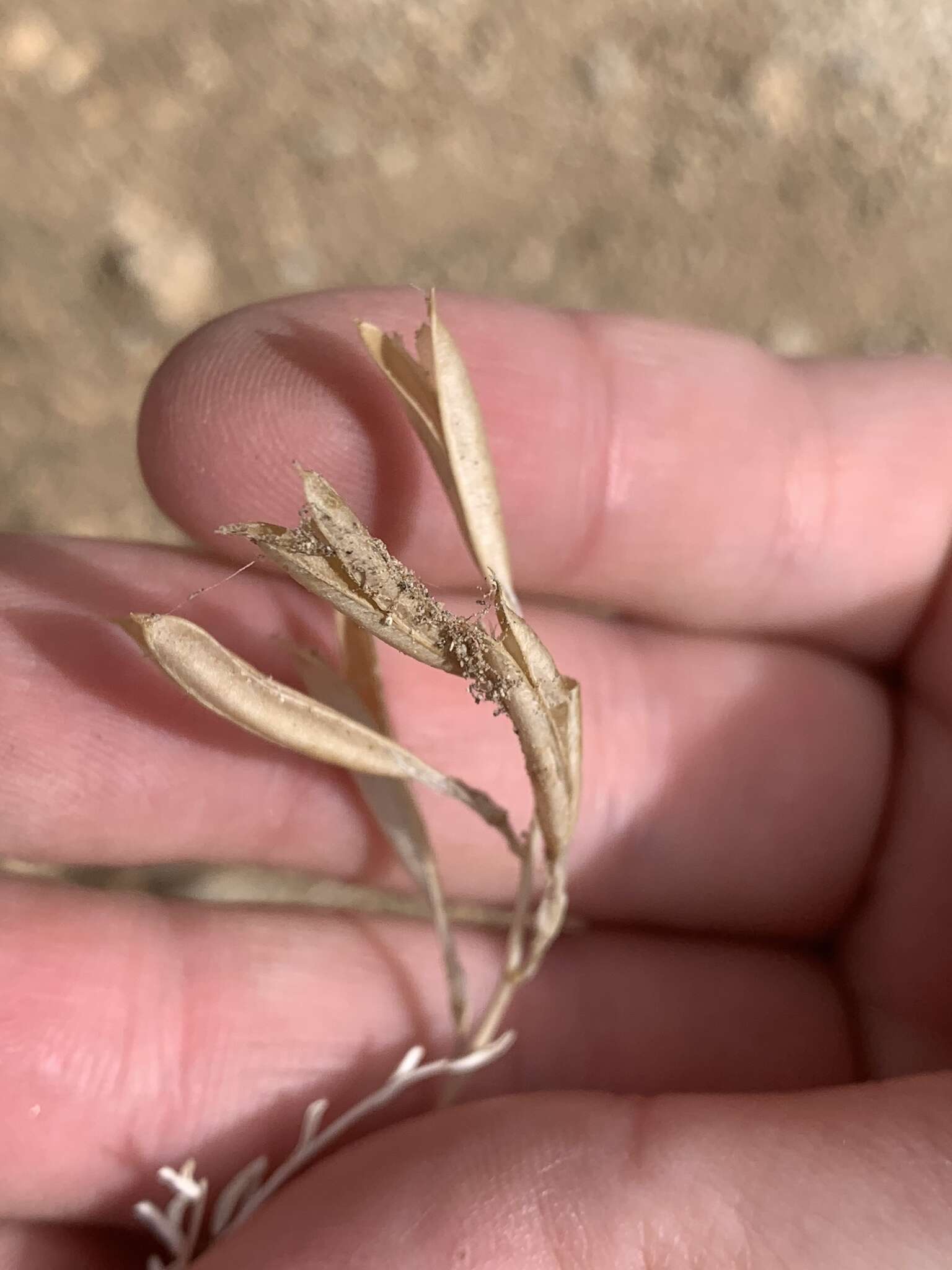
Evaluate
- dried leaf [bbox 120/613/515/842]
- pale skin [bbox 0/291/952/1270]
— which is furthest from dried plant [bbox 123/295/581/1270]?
pale skin [bbox 0/291/952/1270]

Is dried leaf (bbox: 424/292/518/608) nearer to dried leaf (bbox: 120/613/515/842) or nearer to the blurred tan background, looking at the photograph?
dried leaf (bbox: 120/613/515/842)

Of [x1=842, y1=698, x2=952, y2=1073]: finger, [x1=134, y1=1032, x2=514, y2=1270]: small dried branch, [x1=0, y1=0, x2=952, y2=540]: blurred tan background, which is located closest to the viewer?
[x1=134, y1=1032, x2=514, y2=1270]: small dried branch

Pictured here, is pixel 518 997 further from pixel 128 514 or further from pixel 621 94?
pixel 621 94

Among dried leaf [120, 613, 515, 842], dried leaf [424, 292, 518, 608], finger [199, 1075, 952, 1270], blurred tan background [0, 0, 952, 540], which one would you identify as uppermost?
blurred tan background [0, 0, 952, 540]

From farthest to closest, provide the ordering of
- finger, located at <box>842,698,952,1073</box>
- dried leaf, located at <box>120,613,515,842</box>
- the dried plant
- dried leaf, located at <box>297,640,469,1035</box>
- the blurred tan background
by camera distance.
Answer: the blurred tan background → finger, located at <box>842,698,952,1073</box> → dried leaf, located at <box>297,640,469,1035</box> → dried leaf, located at <box>120,613,515,842</box> → the dried plant

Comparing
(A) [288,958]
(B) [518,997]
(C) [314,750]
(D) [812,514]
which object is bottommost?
(B) [518,997]

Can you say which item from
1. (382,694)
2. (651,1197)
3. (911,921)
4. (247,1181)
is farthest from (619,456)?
(247,1181)

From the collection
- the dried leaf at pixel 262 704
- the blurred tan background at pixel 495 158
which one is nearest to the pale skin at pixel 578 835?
the dried leaf at pixel 262 704

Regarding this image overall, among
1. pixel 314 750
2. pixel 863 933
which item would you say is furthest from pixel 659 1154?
pixel 863 933
